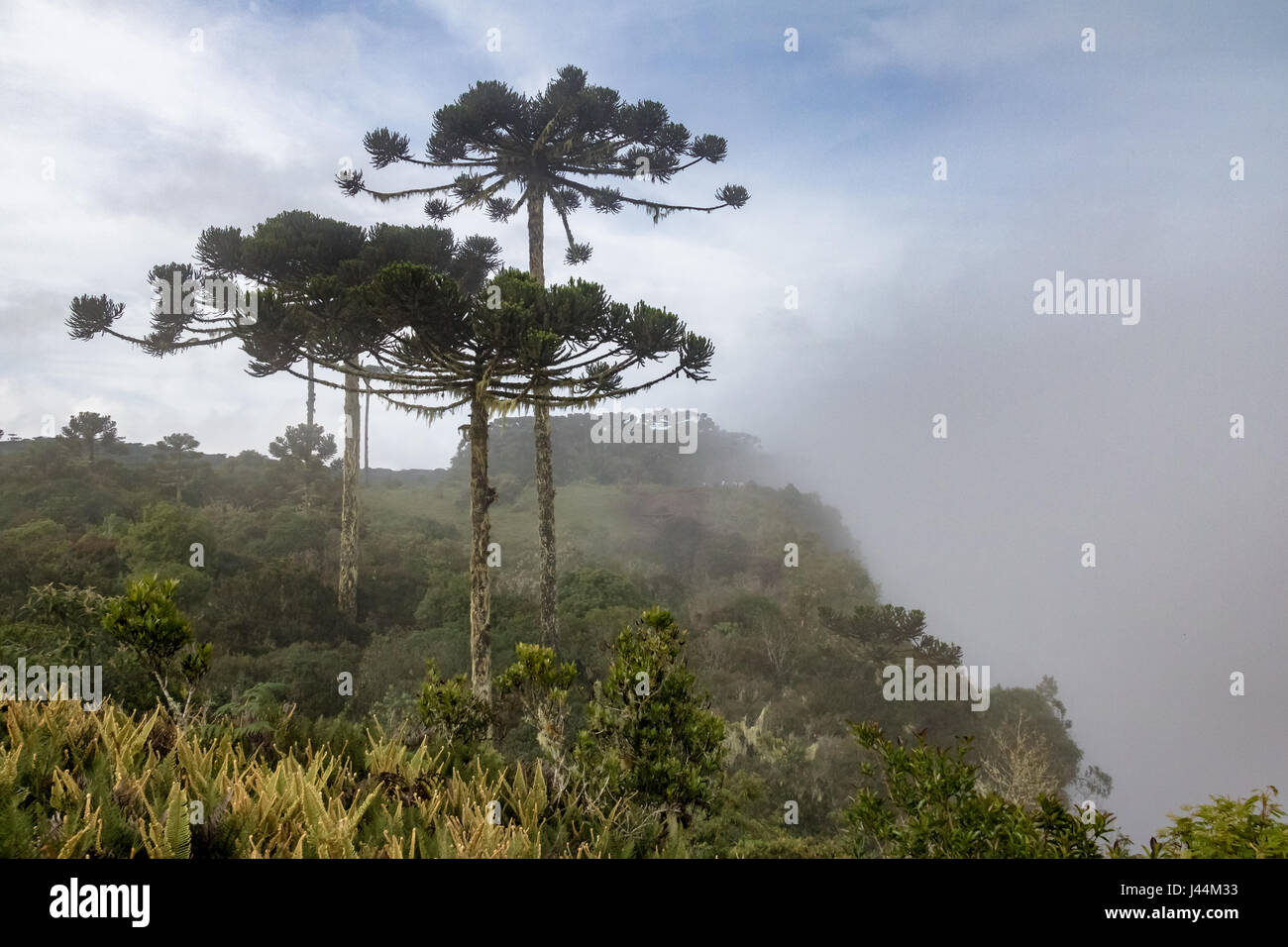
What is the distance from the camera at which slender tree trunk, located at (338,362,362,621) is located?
1973 cm

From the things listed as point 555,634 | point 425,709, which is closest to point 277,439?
point 555,634

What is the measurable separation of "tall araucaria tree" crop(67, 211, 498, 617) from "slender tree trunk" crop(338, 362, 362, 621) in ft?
0.10

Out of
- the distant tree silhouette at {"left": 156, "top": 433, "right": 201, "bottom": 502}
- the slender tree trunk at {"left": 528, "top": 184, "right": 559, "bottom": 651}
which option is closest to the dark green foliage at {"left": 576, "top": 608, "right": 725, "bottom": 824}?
the slender tree trunk at {"left": 528, "top": 184, "right": 559, "bottom": 651}

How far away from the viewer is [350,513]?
803 inches

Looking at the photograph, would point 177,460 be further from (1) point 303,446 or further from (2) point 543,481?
(2) point 543,481

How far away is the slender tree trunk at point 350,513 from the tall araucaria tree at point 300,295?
30mm

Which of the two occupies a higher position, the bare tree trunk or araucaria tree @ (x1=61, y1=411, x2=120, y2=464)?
araucaria tree @ (x1=61, y1=411, x2=120, y2=464)

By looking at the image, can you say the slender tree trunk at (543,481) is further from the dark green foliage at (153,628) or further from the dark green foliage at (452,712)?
the dark green foliage at (153,628)

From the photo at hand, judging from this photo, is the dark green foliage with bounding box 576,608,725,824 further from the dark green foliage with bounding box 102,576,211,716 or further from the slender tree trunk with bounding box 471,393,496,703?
the slender tree trunk with bounding box 471,393,496,703

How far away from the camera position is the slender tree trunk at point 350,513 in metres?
19.7

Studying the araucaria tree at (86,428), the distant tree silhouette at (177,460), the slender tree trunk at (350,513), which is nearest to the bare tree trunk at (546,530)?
the slender tree trunk at (350,513)

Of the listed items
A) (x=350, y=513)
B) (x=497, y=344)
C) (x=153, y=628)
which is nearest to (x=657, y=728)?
(x=153, y=628)

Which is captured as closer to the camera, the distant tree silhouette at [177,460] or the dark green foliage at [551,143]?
the dark green foliage at [551,143]
